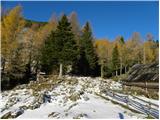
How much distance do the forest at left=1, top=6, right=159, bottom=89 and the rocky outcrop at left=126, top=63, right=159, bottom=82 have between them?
10508mm

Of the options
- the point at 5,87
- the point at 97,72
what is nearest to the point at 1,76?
the point at 5,87

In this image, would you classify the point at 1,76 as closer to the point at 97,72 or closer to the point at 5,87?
the point at 5,87

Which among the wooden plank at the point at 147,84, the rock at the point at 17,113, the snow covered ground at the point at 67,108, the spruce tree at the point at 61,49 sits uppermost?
Result: the spruce tree at the point at 61,49

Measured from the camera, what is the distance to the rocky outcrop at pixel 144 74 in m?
34.2

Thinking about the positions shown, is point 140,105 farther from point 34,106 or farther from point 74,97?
point 34,106

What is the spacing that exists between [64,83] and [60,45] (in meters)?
12.1

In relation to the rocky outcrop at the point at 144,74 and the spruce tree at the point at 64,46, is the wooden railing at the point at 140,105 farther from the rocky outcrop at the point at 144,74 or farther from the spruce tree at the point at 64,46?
the spruce tree at the point at 64,46

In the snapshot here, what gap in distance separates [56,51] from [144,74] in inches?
661

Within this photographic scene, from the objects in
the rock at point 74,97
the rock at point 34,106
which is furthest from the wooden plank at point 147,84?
the rock at point 34,106

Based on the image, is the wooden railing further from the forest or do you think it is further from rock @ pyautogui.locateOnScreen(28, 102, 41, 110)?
the forest

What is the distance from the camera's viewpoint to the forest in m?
41.7

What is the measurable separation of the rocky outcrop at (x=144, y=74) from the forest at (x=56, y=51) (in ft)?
34.5

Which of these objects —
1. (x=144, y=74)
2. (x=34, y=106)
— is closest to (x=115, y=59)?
(x=144, y=74)

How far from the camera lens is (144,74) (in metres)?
36.2
